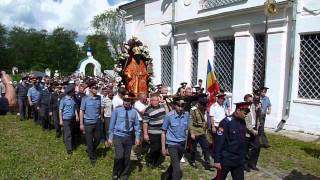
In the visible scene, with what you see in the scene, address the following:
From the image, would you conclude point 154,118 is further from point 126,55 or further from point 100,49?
point 100,49

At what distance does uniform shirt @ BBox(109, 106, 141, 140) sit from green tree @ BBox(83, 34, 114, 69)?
5958 cm

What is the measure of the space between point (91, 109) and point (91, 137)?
62 centimetres

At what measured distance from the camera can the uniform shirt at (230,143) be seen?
684cm

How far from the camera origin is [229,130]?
6.85 m

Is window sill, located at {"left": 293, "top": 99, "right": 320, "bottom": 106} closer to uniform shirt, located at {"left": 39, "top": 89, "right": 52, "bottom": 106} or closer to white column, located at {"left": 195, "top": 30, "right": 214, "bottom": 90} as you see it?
white column, located at {"left": 195, "top": 30, "right": 214, "bottom": 90}

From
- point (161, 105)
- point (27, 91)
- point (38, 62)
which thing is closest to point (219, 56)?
point (27, 91)

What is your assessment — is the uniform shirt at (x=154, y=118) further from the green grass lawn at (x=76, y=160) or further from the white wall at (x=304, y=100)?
the white wall at (x=304, y=100)

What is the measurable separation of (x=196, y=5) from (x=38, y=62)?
68902mm

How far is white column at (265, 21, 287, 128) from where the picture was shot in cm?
1488

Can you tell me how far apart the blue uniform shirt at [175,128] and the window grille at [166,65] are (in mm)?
13791

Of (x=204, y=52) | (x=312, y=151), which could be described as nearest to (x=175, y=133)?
A: (x=312, y=151)

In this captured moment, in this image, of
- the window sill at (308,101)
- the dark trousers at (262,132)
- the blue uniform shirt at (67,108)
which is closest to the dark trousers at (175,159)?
the dark trousers at (262,132)

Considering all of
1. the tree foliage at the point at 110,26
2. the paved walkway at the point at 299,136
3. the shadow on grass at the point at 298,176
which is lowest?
the shadow on grass at the point at 298,176

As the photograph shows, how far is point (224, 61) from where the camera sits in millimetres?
17969
